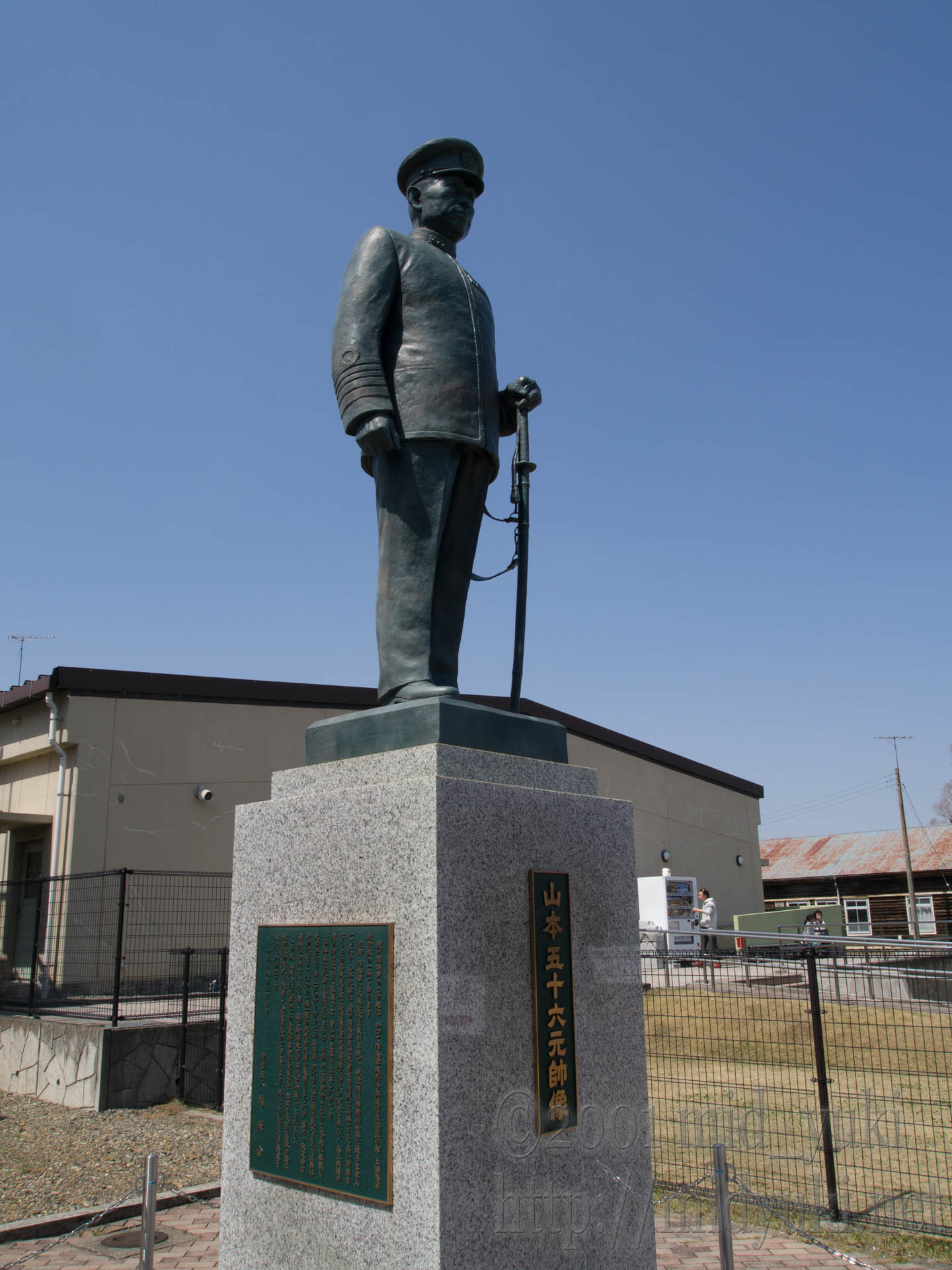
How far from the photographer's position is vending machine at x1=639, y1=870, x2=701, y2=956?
1753 cm

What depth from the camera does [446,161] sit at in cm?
408

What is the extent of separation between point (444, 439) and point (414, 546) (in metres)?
0.43

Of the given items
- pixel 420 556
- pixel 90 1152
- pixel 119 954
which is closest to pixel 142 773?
pixel 119 954

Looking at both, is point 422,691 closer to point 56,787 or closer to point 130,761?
point 130,761

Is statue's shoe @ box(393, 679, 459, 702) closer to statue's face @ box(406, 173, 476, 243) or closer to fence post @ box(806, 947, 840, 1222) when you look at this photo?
statue's face @ box(406, 173, 476, 243)

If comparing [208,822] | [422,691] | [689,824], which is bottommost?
[422,691]

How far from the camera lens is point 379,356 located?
3797 mm

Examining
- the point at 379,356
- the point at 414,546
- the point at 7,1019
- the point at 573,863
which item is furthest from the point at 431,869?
the point at 7,1019

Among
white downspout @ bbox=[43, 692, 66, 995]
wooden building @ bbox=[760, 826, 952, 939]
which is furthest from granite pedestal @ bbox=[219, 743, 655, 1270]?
wooden building @ bbox=[760, 826, 952, 939]

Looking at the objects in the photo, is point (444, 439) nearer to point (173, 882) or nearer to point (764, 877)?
point (173, 882)

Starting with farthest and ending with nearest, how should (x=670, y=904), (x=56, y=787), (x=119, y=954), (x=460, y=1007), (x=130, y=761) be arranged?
(x=670, y=904) < (x=130, y=761) < (x=56, y=787) < (x=119, y=954) < (x=460, y=1007)

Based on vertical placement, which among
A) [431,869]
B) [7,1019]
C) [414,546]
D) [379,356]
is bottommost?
[7,1019]

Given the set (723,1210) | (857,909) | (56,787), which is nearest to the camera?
(723,1210)

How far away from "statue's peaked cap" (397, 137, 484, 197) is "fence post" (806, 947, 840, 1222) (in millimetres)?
4489
